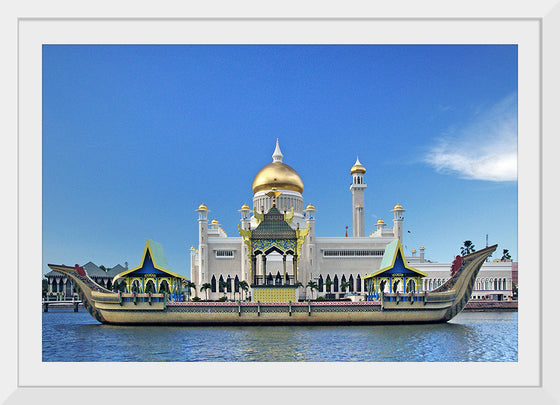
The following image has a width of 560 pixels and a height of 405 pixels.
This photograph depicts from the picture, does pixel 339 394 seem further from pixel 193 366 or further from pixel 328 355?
pixel 328 355

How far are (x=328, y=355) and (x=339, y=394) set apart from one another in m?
4.71

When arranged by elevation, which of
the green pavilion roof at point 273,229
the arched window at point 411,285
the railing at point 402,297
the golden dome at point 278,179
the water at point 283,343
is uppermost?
the golden dome at point 278,179

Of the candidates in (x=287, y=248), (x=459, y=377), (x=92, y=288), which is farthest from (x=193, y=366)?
(x=92, y=288)

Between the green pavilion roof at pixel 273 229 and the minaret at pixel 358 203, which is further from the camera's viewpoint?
the minaret at pixel 358 203

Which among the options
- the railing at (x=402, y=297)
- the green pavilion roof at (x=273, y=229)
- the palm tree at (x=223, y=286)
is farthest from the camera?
the palm tree at (x=223, y=286)

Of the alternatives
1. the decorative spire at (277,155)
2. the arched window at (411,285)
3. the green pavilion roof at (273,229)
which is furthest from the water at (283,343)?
the decorative spire at (277,155)

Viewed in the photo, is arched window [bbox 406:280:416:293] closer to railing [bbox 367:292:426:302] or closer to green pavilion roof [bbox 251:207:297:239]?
railing [bbox 367:292:426:302]

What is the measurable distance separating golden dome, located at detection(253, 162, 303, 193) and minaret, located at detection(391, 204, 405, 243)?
730 cm

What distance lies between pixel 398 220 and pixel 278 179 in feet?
30.6

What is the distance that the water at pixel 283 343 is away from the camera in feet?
42.7

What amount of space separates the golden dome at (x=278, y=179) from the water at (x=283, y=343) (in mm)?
20242

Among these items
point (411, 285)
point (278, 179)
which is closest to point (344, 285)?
point (278, 179)

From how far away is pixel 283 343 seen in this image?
14969 millimetres

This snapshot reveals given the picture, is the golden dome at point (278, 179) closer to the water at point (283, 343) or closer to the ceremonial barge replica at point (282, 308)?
the ceremonial barge replica at point (282, 308)
